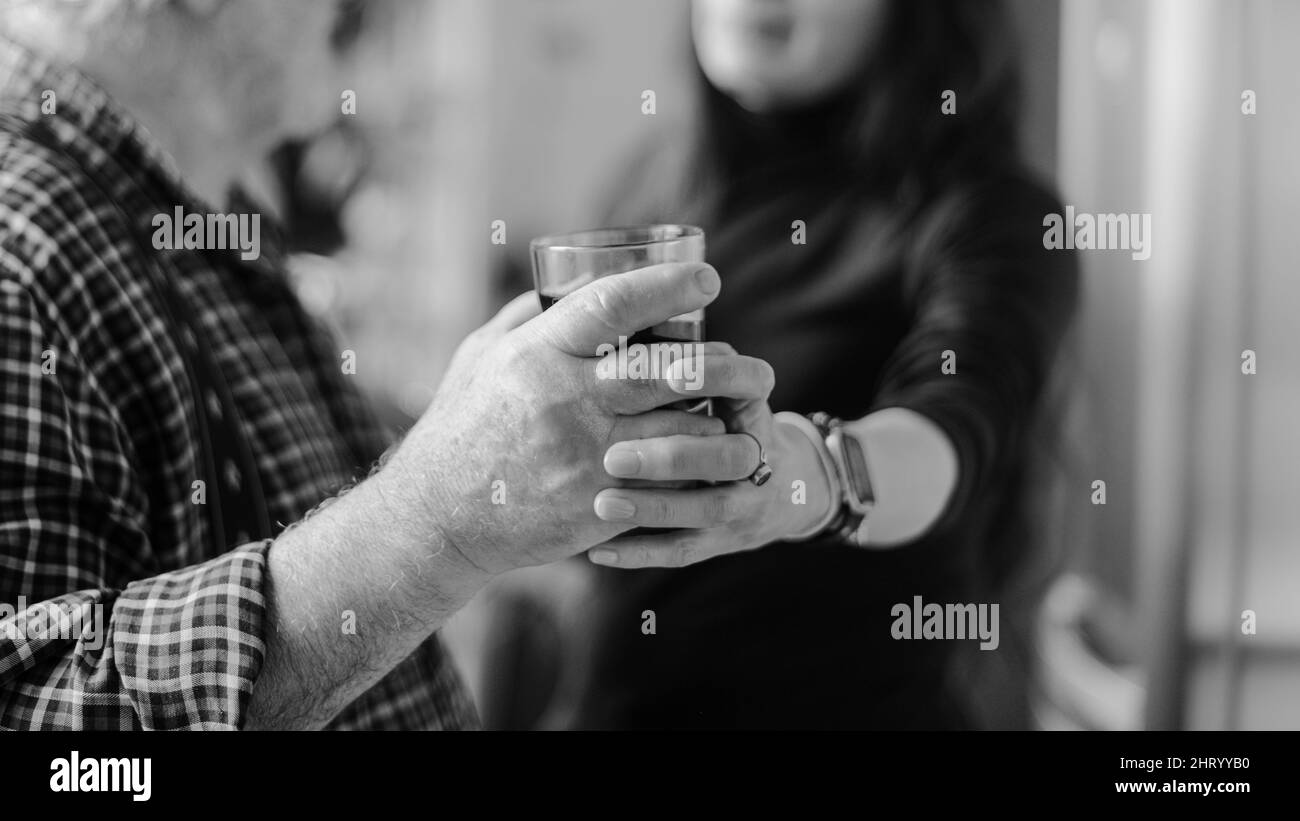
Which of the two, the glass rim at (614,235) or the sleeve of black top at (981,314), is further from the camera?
the sleeve of black top at (981,314)

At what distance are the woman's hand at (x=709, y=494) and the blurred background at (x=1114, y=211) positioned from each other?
10.8 inches

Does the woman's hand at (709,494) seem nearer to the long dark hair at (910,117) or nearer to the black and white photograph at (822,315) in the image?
the black and white photograph at (822,315)

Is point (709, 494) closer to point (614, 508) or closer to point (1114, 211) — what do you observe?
point (614, 508)

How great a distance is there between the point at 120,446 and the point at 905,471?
0.61 meters

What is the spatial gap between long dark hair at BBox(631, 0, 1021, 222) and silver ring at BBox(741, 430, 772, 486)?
281 millimetres

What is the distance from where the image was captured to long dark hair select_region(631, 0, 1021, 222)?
86cm

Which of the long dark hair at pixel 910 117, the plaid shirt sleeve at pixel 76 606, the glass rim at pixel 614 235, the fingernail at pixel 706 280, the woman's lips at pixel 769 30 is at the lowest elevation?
the plaid shirt sleeve at pixel 76 606

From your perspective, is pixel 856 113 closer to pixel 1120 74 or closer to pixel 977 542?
pixel 1120 74


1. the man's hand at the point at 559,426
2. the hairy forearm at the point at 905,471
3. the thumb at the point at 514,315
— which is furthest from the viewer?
the hairy forearm at the point at 905,471

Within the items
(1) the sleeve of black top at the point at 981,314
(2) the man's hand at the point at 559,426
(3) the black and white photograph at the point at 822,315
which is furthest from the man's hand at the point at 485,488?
(1) the sleeve of black top at the point at 981,314

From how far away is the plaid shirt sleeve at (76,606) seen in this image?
617 millimetres

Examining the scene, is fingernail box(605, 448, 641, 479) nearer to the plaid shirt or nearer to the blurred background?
the plaid shirt

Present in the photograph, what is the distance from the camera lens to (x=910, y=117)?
87 cm

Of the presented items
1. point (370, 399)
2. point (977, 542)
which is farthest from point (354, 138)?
point (977, 542)
